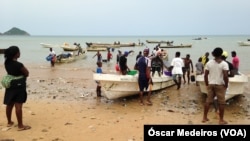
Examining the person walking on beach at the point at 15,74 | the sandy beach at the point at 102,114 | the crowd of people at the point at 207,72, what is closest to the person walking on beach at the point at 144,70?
the crowd of people at the point at 207,72

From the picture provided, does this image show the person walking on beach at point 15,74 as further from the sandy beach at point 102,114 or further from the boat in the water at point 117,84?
the boat in the water at point 117,84

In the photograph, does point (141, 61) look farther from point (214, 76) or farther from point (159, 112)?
point (214, 76)

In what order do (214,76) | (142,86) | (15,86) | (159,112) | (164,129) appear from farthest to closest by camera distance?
1. (142,86)
2. (159,112)
3. (214,76)
4. (15,86)
5. (164,129)

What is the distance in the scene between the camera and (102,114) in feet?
30.5

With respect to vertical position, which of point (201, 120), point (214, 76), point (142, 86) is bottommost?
point (201, 120)

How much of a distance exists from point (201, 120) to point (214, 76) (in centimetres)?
163

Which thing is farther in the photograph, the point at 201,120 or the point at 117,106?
the point at 117,106

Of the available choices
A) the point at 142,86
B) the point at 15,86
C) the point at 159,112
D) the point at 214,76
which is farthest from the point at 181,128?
the point at 142,86

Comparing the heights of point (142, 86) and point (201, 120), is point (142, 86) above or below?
above

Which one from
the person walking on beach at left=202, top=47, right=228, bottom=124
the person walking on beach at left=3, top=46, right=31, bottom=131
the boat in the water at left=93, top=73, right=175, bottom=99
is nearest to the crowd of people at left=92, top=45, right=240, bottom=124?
the person walking on beach at left=202, top=47, right=228, bottom=124

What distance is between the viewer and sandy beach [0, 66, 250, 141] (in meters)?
7.18

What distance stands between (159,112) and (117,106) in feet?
4.86

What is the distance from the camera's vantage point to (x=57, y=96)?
12.2m

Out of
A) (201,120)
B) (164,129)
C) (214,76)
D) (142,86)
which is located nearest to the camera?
(164,129)
